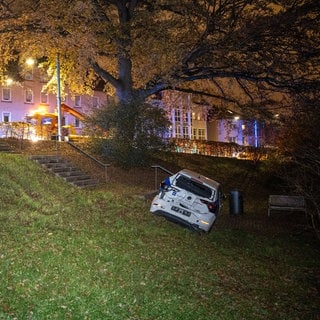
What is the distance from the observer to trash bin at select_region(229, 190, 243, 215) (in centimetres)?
1864

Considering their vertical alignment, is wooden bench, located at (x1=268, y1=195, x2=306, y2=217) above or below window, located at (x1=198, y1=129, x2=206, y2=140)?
below

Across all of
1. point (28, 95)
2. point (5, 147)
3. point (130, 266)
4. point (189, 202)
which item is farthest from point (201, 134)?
point (130, 266)

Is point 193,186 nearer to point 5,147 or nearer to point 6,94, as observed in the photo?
point 5,147

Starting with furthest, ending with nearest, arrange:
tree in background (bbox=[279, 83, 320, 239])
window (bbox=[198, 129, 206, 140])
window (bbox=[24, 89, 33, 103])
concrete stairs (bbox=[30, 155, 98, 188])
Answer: window (bbox=[198, 129, 206, 140]) → window (bbox=[24, 89, 33, 103]) → concrete stairs (bbox=[30, 155, 98, 188]) → tree in background (bbox=[279, 83, 320, 239])

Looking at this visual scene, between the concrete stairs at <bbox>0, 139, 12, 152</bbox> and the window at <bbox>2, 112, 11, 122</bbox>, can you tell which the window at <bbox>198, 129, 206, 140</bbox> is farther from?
the concrete stairs at <bbox>0, 139, 12, 152</bbox>

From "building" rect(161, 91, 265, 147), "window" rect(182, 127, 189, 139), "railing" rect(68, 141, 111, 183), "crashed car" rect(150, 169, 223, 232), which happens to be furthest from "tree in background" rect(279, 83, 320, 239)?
"window" rect(182, 127, 189, 139)

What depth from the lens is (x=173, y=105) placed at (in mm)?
30844

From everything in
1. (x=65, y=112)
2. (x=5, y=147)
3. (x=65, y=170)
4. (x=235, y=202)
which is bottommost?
(x=235, y=202)

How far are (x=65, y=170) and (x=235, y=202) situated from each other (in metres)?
7.31

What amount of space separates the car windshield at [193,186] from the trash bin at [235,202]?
5.22 meters

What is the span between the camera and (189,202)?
527 inches

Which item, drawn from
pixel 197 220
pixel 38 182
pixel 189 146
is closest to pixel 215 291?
pixel 197 220

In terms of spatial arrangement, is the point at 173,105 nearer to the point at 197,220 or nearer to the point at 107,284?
the point at 197,220

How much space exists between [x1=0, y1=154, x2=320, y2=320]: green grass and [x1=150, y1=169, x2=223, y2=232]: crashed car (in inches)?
16.0
